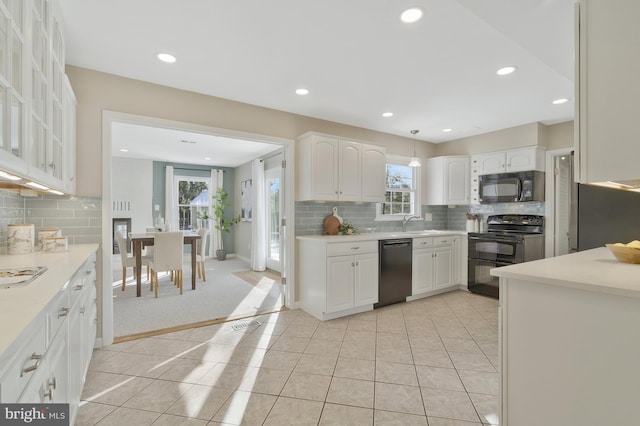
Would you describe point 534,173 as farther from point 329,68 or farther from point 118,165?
point 118,165

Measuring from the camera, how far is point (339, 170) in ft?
12.4

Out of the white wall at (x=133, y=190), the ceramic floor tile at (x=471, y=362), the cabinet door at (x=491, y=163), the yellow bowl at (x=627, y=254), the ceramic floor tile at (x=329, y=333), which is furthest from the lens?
the white wall at (x=133, y=190)

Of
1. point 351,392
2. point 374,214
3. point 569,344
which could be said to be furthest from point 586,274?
point 374,214

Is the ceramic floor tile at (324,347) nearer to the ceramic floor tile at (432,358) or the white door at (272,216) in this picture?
the ceramic floor tile at (432,358)

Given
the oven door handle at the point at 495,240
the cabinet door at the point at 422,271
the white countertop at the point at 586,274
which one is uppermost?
the white countertop at the point at 586,274

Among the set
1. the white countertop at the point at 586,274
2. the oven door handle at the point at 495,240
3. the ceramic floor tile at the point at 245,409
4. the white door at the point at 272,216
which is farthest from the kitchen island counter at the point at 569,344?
the white door at the point at 272,216

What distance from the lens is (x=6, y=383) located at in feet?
2.27

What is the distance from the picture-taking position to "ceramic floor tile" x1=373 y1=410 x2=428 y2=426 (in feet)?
5.61

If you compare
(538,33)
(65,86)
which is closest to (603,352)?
(538,33)

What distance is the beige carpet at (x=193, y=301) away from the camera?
3311 mm

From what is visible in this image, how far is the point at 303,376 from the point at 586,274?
5.93 feet

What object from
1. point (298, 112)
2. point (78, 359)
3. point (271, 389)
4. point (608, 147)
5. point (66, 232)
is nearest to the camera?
point (608, 147)

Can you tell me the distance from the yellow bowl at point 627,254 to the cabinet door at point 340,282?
2233 millimetres

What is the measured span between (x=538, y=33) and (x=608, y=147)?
3.66ft
